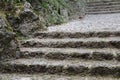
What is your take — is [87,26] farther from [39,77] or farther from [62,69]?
[39,77]

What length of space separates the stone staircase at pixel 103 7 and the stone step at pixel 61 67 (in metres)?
7.05

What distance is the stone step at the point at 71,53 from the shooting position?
3.93 metres

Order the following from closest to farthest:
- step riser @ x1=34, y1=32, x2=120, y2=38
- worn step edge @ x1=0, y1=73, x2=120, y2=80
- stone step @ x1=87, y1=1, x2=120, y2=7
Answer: worn step edge @ x1=0, y1=73, x2=120, y2=80 < step riser @ x1=34, y1=32, x2=120, y2=38 < stone step @ x1=87, y1=1, x2=120, y2=7

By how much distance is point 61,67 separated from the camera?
381cm

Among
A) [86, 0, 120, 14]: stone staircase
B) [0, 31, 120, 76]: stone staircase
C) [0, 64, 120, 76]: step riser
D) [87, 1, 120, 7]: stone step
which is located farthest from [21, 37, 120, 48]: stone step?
[87, 1, 120, 7]: stone step

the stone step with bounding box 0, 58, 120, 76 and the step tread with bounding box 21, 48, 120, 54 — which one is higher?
the step tread with bounding box 21, 48, 120, 54

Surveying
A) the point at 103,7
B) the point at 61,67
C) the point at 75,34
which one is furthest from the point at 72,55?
the point at 103,7

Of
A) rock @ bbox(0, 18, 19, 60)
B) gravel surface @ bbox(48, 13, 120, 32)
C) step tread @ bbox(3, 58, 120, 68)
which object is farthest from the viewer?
gravel surface @ bbox(48, 13, 120, 32)

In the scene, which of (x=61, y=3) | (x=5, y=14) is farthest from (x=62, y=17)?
(x=5, y=14)

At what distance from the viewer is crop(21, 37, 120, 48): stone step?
426 centimetres

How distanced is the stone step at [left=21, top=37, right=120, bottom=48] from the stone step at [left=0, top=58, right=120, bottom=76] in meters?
0.48

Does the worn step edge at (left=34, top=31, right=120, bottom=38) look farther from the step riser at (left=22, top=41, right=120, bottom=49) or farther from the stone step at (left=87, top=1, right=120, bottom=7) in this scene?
the stone step at (left=87, top=1, right=120, bottom=7)

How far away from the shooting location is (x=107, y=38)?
4.54m

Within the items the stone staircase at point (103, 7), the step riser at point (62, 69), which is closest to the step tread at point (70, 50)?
the step riser at point (62, 69)
